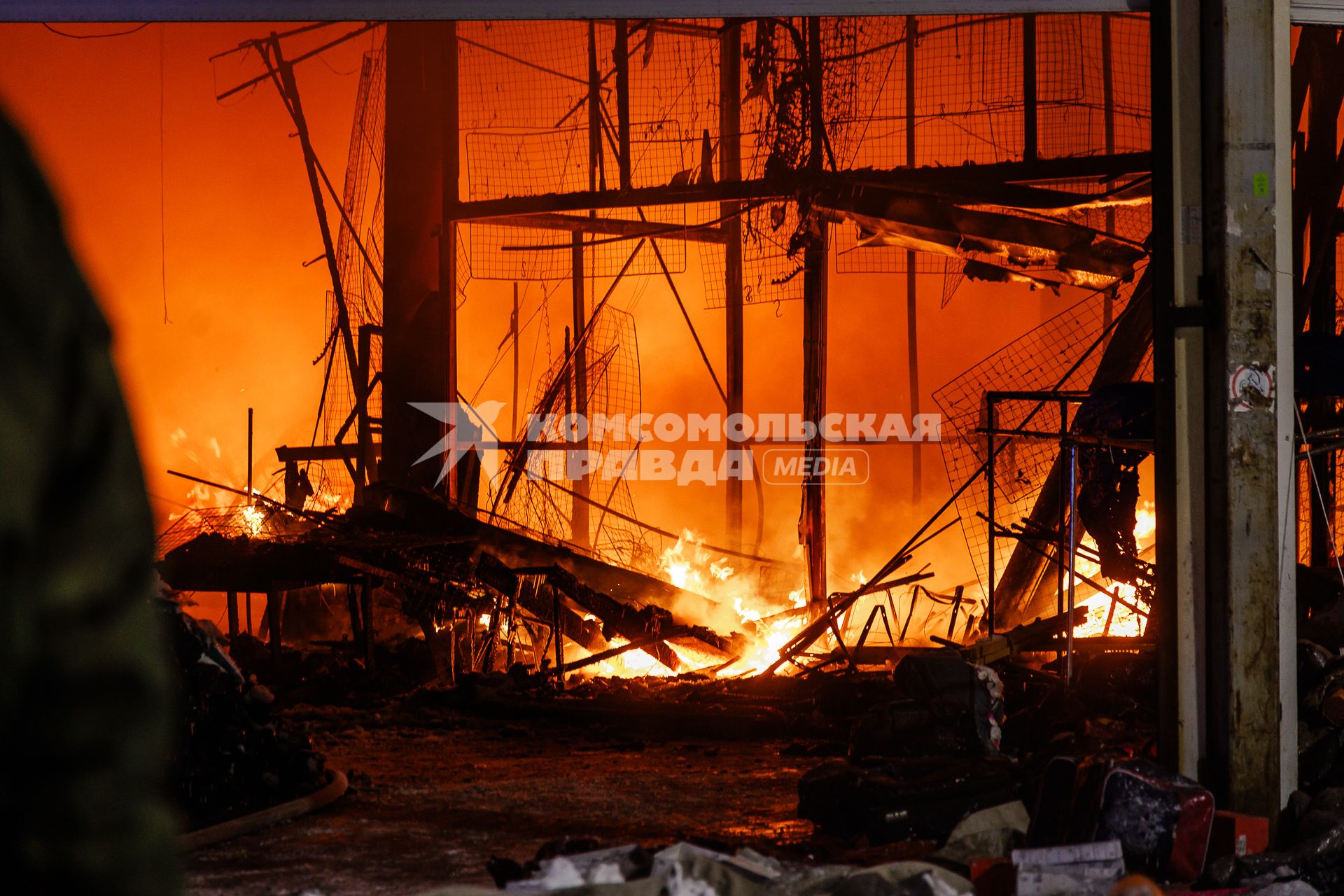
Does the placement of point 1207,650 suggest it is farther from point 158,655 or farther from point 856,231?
point 856,231

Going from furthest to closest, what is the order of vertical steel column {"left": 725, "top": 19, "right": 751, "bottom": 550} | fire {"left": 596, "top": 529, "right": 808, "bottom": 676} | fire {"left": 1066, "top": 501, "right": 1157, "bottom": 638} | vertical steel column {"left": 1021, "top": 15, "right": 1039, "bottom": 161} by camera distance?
vertical steel column {"left": 725, "top": 19, "right": 751, "bottom": 550} → fire {"left": 596, "top": 529, "right": 808, "bottom": 676} → vertical steel column {"left": 1021, "top": 15, "right": 1039, "bottom": 161} → fire {"left": 1066, "top": 501, "right": 1157, "bottom": 638}

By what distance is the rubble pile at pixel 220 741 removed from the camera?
5.80 metres

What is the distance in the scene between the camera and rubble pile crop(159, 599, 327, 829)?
580 cm

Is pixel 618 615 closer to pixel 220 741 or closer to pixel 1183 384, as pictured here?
pixel 220 741

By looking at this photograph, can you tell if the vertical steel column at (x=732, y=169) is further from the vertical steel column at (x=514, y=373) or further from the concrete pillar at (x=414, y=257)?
the concrete pillar at (x=414, y=257)

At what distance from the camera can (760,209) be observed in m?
13.8

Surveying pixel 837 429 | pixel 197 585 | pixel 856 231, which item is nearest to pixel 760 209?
pixel 856 231

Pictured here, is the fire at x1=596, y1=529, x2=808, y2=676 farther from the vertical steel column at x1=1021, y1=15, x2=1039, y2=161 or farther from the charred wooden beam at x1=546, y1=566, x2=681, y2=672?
the vertical steel column at x1=1021, y1=15, x2=1039, y2=161

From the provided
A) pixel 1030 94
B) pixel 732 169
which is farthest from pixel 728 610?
pixel 1030 94

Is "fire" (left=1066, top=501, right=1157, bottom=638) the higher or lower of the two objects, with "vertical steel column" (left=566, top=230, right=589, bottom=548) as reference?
lower

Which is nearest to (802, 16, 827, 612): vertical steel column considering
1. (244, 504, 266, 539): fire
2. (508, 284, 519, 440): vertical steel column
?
(508, 284, 519, 440): vertical steel column

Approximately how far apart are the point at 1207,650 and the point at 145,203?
49.3 feet

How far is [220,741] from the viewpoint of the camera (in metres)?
5.98

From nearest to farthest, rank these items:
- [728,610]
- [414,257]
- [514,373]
A: [728,610], [414,257], [514,373]
